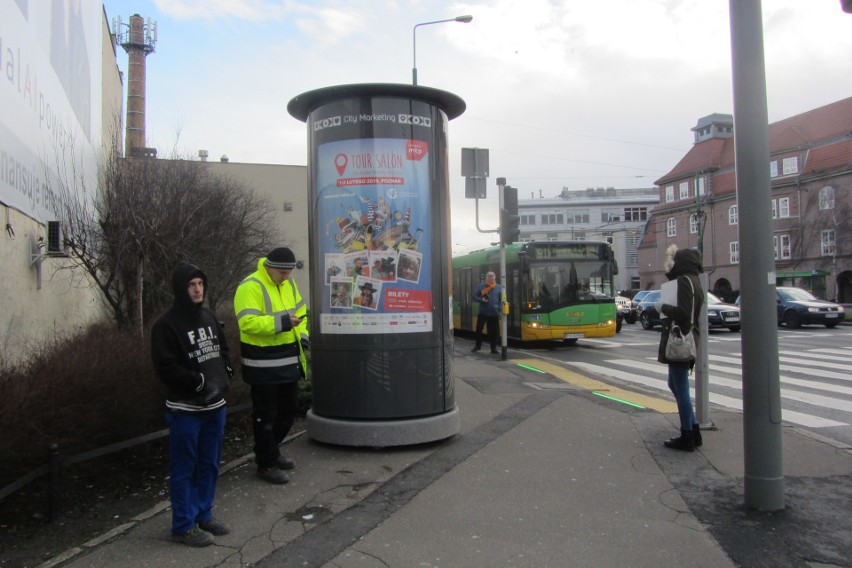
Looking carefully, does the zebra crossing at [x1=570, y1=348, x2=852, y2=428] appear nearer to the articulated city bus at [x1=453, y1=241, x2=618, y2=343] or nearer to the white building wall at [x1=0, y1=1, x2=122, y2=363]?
the articulated city bus at [x1=453, y1=241, x2=618, y2=343]

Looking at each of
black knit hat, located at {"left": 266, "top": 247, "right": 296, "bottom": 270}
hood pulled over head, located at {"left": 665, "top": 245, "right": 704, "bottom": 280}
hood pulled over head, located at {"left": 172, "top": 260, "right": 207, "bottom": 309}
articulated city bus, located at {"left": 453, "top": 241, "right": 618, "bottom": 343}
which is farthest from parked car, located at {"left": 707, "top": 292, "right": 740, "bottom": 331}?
hood pulled over head, located at {"left": 172, "top": 260, "right": 207, "bottom": 309}

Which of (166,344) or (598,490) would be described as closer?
(166,344)

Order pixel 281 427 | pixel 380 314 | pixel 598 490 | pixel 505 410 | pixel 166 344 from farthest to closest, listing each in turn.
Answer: pixel 505 410 → pixel 380 314 → pixel 281 427 → pixel 598 490 → pixel 166 344

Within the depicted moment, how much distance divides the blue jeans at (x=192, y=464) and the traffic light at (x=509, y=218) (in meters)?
9.03

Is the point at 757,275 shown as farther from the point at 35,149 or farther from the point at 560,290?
the point at 560,290

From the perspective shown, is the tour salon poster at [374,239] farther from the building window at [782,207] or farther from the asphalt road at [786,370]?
the building window at [782,207]

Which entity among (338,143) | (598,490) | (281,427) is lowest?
(598,490)

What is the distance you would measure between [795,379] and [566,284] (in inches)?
245

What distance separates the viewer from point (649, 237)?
7438cm

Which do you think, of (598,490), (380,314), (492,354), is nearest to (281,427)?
(380,314)

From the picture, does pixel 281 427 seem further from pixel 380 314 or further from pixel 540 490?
pixel 540 490

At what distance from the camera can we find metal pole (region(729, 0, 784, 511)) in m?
4.22

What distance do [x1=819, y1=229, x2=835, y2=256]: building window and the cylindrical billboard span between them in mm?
51217

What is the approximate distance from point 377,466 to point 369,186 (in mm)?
2420
